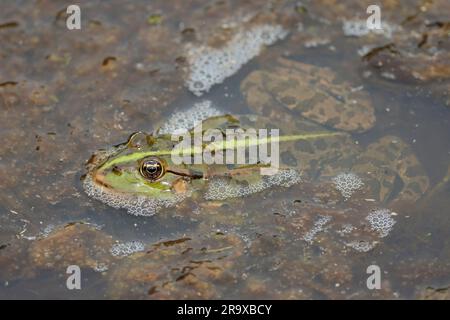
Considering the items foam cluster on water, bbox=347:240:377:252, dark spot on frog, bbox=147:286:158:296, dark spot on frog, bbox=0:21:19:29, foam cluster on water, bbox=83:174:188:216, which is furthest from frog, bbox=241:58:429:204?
dark spot on frog, bbox=0:21:19:29

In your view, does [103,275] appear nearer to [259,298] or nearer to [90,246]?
[90,246]

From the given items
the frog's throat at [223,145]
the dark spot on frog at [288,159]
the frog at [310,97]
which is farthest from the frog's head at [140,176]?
the frog at [310,97]

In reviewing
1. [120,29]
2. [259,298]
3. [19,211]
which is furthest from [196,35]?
[259,298]

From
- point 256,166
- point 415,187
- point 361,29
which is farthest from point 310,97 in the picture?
point 415,187

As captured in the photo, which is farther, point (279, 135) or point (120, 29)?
point (120, 29)

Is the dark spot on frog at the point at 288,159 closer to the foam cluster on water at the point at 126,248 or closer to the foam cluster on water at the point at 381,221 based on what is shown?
the foam cluster on water at the point at 381,221

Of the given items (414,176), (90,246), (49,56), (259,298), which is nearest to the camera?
(259,298)
